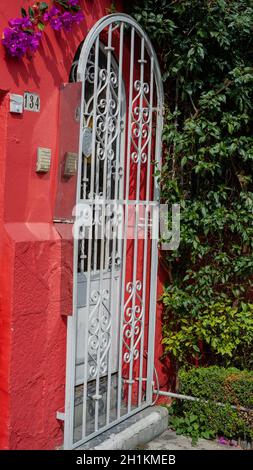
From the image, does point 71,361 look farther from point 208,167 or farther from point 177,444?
point 208,167

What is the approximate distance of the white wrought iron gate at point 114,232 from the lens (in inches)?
150

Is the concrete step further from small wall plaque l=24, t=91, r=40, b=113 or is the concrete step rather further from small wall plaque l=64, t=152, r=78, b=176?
small wall plaque l=24, t=91, r=40, b=113

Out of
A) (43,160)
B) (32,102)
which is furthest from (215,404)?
(32,102)

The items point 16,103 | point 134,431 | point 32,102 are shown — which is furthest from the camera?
point 134,431

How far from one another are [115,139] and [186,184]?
32.6 inches

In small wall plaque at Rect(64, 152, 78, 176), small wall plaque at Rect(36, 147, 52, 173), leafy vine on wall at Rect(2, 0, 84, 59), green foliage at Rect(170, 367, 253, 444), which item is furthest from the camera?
green foliage at Rect(170, 367, 253, 444)

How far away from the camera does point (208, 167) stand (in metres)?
4.32

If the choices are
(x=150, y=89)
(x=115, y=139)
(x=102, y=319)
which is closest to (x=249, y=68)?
(x=150, y=89)

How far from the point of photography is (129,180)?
4.38 metres

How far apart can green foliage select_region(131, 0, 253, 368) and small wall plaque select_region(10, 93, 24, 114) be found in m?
1.49

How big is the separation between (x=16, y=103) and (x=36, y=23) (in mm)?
529

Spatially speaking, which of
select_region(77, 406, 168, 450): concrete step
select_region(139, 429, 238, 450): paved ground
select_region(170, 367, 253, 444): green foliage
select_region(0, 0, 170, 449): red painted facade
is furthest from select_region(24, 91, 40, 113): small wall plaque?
select_region(139, 429, 238, 450): paved ground

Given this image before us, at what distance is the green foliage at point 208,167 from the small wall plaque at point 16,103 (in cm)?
149

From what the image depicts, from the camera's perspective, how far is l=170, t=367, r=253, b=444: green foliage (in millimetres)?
4215
